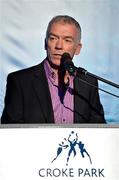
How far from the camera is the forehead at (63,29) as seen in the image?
3287 millimetres

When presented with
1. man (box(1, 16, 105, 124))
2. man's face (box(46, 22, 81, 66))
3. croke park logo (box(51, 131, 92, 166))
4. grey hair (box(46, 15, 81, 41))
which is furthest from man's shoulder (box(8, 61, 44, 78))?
croke park logo (box(51, 131, 92, 166))

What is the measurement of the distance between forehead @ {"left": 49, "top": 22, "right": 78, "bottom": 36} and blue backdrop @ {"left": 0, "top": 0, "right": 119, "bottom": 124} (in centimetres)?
6

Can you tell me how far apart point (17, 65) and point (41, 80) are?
8.4 inches

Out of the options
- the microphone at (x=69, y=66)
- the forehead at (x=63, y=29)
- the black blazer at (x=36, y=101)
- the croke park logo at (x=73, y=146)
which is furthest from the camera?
the forehead at (x=63, y=29)

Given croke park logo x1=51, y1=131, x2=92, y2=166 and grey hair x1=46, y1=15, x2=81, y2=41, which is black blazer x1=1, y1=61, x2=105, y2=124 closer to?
grey hair x1=46, y1=15, x2=81, y2=41

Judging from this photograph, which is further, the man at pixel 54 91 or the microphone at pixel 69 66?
the man at pixel 54 91

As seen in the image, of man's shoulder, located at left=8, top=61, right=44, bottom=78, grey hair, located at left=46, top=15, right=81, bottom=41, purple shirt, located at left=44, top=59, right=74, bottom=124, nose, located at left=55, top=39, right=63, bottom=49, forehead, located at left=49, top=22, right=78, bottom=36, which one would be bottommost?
purple shirt, located at left=44, top=59, right=74, bottom=124

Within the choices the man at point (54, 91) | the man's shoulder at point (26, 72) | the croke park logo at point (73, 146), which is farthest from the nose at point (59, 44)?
the croke park logo at point (73, 146)

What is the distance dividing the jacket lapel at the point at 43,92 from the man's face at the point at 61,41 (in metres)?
0.12

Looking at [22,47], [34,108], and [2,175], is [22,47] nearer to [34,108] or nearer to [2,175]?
[34,108]

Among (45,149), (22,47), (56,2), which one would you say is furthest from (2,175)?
(56,2)

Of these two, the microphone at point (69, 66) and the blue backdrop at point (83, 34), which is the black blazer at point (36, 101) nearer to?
the blue backdrop at point (83, 34)

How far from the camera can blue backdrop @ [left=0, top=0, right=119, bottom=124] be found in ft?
10.7

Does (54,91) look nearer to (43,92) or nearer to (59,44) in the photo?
(43,92)
